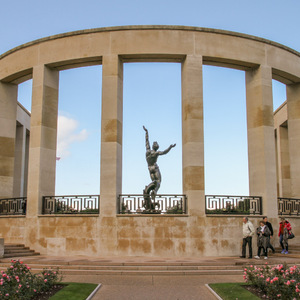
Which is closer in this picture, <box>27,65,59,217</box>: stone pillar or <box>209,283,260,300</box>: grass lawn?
<box>209,283,260,300</box>: grass lawn

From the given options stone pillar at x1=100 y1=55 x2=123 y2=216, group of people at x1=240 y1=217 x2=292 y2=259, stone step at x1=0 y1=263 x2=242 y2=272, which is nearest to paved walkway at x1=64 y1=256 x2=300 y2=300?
stone step at x1=0 y1=263 x2=242 y2=272

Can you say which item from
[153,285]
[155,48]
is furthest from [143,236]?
[155,48]

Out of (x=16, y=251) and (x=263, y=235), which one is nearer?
(x=263, y=235)

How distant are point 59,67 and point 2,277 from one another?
15.6 meters

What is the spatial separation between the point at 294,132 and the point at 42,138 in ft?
49.3

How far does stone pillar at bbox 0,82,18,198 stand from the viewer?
2619 cm

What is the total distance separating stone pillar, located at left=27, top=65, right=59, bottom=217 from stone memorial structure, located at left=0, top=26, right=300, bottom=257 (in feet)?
0.18

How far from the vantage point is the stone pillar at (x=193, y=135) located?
21.3m

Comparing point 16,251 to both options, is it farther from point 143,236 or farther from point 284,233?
point 284,233

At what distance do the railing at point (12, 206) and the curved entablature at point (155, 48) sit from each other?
751 centimetres

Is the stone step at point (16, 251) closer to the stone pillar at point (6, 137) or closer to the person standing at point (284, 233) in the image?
Answer: the stone pillar at point (6, 137)

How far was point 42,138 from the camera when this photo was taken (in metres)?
23.0

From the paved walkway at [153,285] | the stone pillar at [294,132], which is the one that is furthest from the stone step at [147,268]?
the stone pillar at [294,132]

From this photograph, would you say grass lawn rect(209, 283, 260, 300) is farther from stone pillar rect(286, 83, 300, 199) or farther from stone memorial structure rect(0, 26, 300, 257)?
stone pillar rect(286, 83, 300, 199)
